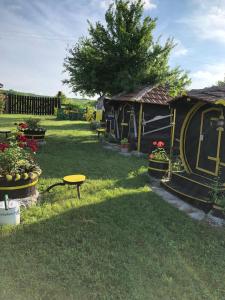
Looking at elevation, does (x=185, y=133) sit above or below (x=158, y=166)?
above

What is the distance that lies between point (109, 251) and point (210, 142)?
3.76 m

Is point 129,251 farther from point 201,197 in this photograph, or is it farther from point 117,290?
point 201,197

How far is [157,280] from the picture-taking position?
3.41 meters

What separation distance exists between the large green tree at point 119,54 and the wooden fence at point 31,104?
1255 centimetres

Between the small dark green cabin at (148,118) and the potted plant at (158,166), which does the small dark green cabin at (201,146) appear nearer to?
the potted plant at (158,166)

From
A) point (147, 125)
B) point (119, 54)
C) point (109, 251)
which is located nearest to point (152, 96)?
point (147, 125)

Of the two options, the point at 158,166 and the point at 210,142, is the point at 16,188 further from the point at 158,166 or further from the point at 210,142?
the point at 210,142

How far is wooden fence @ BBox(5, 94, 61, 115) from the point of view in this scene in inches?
1015

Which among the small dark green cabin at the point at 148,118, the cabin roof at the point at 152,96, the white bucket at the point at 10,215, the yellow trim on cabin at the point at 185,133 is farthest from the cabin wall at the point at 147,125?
the white bucket at the point at 10,215

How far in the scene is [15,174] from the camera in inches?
207

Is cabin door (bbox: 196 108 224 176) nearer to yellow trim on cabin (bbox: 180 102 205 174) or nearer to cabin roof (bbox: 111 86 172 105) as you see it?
yellow trim on cabin (bbox: 180 102 205 174)

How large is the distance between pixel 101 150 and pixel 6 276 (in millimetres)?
8470

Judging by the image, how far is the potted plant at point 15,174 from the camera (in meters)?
5.15

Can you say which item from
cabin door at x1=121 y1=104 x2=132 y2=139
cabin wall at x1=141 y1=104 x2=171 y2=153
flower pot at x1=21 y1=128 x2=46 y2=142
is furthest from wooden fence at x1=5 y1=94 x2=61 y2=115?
cabin wall at x1=141 y1=104 x2=171 y2=153
